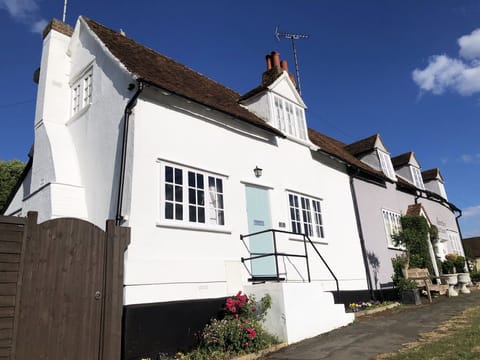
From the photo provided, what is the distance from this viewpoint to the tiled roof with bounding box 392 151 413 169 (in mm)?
22920

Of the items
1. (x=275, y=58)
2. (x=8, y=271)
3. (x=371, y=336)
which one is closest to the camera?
(x=8, y=271)

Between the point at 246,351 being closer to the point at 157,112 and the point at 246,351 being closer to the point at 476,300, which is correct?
the point at 157,112

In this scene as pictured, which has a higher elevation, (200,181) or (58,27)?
(58,27)

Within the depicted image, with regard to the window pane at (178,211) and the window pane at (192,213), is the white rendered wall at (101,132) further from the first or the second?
the window pane at (192,213)

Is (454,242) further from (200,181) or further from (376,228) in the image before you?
(200,181)

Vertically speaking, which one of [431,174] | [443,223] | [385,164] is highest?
[431,174]

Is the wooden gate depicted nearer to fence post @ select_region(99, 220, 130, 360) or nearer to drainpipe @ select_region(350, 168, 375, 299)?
fence post @ select_region(99, 220, 130, 360)

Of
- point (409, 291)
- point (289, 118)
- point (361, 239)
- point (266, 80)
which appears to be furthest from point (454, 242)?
point (266, 80)

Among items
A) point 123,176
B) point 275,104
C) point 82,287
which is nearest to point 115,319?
point 82,287

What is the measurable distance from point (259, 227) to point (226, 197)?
1.50 m

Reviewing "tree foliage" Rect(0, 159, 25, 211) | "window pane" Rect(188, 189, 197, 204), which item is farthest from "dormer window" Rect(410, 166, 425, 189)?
"tree foliage" Rect(0, 159, 25, 211)

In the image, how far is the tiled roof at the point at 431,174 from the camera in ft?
86.4

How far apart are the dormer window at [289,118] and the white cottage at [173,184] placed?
9 cm

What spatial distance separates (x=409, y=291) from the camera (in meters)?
13.5
